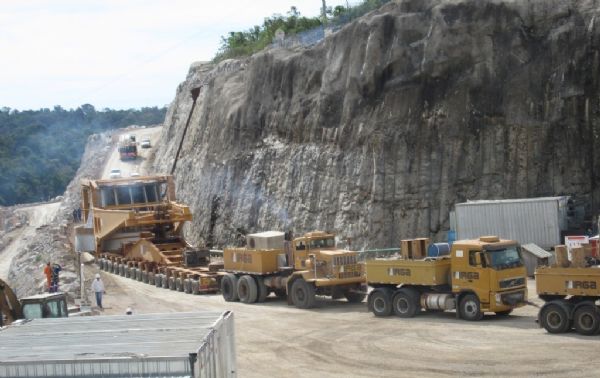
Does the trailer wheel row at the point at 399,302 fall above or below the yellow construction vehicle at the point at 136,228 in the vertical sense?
below

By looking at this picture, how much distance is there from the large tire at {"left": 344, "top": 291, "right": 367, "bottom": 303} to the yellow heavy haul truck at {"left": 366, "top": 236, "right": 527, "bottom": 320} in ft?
10.0

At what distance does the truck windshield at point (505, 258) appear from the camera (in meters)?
22.8

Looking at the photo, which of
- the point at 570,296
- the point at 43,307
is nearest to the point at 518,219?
the point at 570,296

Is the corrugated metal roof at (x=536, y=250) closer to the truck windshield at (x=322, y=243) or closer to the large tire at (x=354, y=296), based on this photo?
the large tire at (x=354, y=296)

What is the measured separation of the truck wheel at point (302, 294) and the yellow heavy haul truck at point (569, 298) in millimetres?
8255

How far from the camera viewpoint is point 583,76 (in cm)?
3569

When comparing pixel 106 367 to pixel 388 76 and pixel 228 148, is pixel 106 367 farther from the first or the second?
pixel 228 148

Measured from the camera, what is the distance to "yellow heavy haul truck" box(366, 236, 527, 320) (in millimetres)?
22844

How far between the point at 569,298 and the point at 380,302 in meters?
5.97

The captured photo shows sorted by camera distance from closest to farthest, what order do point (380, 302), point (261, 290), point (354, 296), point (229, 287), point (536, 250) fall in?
point (380, 302) < point (354, 296) < point (261, 290) < point (229, 287) < point (536, 250)

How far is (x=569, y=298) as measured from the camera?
20922 millimetres

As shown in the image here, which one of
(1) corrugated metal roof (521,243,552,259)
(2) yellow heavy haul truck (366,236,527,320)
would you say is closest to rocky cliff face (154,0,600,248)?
(1) corrugated metal roof (521,243,552,259)

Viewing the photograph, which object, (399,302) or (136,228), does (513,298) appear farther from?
(136,228)

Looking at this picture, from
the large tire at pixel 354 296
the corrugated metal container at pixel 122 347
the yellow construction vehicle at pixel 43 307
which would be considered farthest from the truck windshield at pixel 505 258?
the corrugated metal container at pixel 122 347
